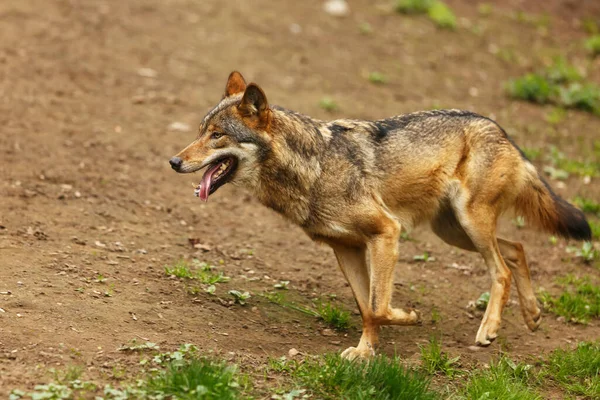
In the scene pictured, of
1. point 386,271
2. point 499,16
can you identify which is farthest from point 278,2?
point 386,271

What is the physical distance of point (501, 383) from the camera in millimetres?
6145

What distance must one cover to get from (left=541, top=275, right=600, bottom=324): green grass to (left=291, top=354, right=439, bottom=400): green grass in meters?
2.80

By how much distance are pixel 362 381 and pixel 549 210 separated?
304 cm

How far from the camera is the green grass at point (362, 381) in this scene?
224 inches

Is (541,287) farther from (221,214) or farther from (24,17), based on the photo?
(24,17)

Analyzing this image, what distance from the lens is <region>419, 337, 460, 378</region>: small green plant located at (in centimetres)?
657

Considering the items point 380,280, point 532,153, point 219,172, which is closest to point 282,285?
point 380,280

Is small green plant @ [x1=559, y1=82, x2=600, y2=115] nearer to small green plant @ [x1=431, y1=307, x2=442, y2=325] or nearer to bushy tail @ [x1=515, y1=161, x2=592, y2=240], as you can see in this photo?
bushy tail @ [x1=515, y1=161, x2=592, y2=240]

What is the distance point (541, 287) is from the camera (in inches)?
345

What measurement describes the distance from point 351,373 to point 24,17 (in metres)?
9.65

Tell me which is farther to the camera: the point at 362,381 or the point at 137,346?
the point at 137,346

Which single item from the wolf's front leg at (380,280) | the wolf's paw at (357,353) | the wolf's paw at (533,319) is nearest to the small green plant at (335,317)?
the wolf's front leg at (380,280)

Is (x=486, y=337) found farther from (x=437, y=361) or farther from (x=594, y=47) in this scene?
(x=594, y=47)

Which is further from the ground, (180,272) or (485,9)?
(485,9)
